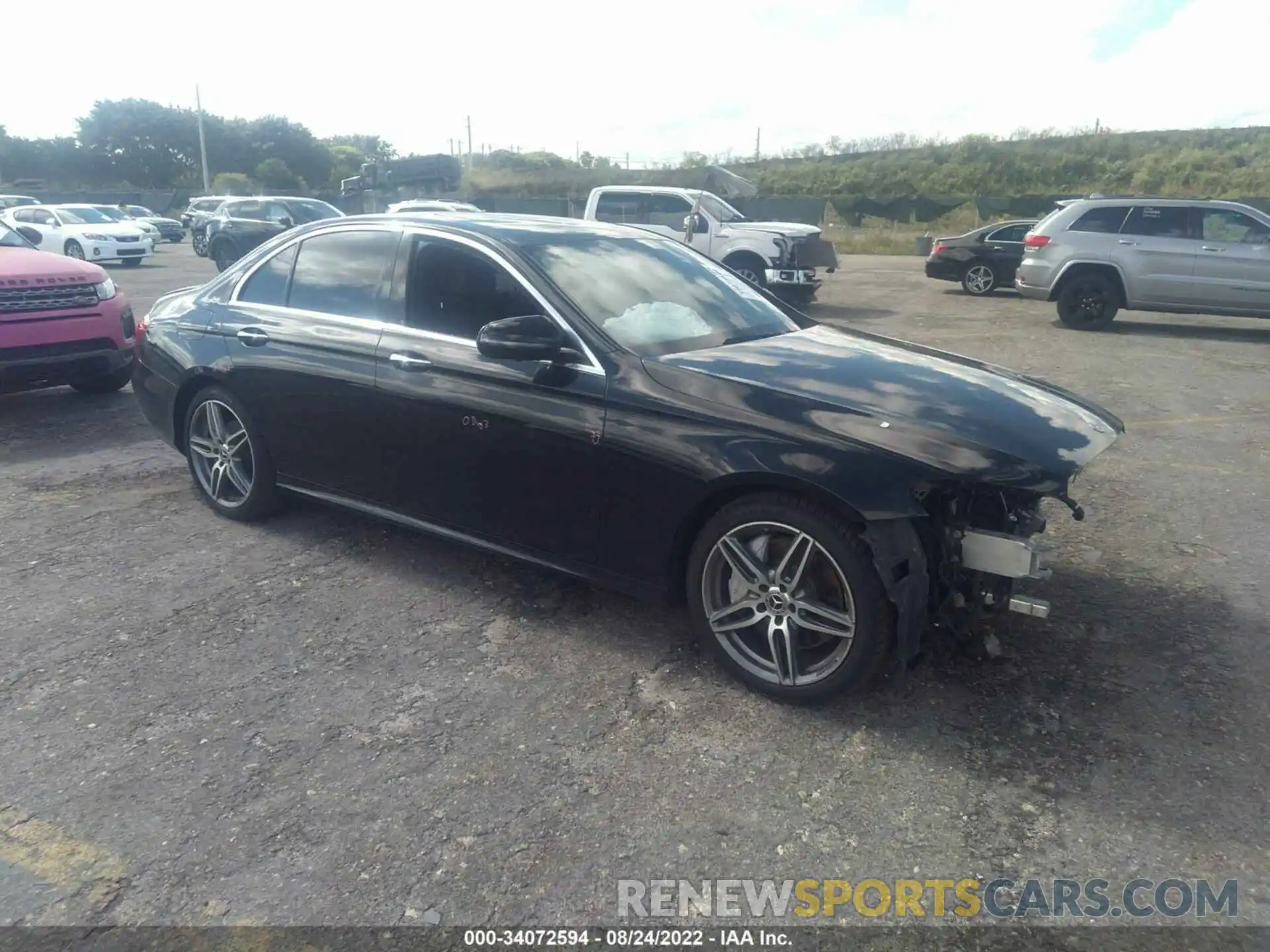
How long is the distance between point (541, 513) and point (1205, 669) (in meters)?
2.57

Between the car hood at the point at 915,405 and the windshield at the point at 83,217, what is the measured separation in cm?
2539

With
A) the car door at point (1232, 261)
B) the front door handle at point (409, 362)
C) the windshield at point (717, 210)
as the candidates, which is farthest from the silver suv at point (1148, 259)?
the front door handle at point (409, 362)

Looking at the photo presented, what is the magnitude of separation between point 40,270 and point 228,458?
342cm

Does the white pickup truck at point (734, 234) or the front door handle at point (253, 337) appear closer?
the front door handle at point (253, 337)

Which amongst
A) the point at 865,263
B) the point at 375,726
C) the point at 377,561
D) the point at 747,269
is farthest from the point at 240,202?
the point at 375,726

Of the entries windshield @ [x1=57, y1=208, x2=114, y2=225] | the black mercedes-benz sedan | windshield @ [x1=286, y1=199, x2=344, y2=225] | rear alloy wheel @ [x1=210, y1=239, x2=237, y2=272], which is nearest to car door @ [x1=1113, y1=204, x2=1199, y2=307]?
the black mercedes-benz sedan

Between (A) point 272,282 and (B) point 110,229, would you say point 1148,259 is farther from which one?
(B) point 110,229

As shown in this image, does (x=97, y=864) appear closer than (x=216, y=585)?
Yes

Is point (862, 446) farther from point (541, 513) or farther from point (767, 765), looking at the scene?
point (541, 513)

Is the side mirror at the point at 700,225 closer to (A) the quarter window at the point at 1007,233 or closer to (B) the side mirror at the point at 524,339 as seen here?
(A) the quarter window at the point at 1007,233

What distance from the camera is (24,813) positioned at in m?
2.82

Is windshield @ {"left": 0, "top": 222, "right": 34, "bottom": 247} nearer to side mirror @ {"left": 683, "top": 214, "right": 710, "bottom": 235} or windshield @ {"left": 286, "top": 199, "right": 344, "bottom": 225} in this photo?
side mirror @ {"left": 683, "top": 214, "right": 710, "bottom": 235}

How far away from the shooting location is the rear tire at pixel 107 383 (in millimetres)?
7988

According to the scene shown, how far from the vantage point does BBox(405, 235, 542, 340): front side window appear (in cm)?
412
